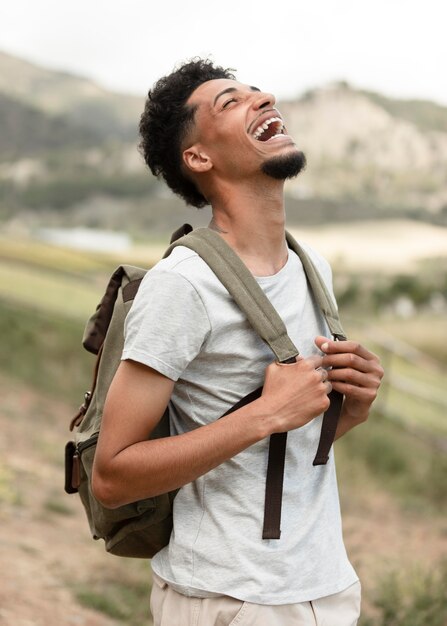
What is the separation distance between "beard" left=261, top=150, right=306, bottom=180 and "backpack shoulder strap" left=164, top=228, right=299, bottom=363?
8.8 inches

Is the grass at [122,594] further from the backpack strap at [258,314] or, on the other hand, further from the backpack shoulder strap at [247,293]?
the backpack shoulder strap at [247,293]

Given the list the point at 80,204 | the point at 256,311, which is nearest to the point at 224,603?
the point at 256,311

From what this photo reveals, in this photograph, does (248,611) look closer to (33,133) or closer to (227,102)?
(227,102)

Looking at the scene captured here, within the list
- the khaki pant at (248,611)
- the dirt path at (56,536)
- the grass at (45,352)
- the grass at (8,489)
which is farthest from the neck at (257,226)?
the grass at (45,352)

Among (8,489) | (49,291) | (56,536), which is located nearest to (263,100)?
(56,536)

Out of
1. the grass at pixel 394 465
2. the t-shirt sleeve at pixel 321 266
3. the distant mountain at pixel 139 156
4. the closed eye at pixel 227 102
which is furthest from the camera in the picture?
the distant mountain at pixel 139 156

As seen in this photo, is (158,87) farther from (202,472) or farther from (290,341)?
(202,472)

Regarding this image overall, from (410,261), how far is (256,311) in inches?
545

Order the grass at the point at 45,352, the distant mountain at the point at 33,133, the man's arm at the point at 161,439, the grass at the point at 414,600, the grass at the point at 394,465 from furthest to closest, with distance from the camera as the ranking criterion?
the distant mountain at the point at 33,133
the grass at the point at 45,352
the grass at the point at 394,465
the grass at the point at 414,600
the man's arm at the point at 161,439

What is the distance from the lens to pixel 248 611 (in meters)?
1.96

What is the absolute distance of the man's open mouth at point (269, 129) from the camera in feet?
7.22

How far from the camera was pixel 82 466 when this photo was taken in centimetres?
217

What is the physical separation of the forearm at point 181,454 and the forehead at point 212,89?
0.74 m

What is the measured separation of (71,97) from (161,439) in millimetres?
18450
